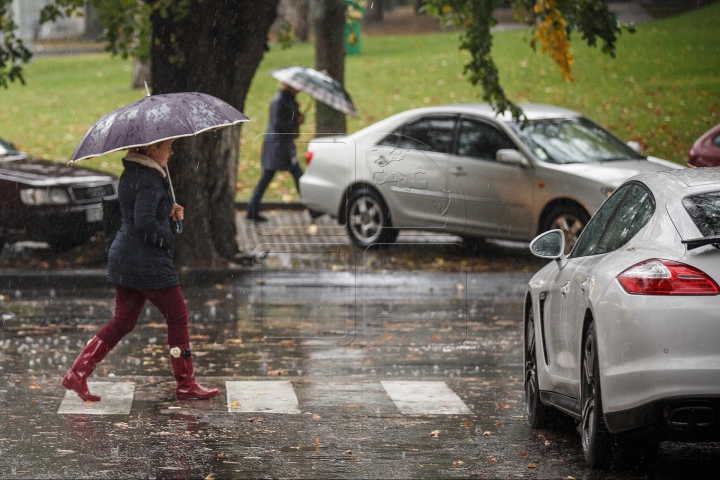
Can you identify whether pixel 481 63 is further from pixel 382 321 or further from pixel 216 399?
pixel 216 399

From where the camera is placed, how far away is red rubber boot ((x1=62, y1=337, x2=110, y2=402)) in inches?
334

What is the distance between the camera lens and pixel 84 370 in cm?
→ 855

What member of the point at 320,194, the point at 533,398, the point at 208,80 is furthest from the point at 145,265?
the point at 320,194

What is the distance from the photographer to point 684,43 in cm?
3509

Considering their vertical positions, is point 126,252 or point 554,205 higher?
point 126,252

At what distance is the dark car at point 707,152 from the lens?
1506cm

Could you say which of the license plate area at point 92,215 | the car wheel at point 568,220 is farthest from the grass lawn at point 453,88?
the car wheel at point 568,220

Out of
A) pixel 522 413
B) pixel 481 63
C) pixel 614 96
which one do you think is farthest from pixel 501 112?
pixel 614 96

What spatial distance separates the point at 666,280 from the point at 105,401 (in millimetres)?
4094

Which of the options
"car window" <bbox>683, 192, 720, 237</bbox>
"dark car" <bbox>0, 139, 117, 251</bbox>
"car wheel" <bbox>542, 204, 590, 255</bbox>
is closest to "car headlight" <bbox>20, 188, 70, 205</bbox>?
"dark car" <bbox>0, 139, 117, 251</bbox>

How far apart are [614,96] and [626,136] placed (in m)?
4.13

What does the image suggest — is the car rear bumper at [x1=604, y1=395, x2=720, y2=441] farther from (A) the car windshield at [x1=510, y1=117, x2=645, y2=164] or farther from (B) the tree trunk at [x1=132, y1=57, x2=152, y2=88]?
(B) the tree trunk at [x1=132, y1=57, x2=152, y2=88]

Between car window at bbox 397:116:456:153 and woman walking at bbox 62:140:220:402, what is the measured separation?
298 inches

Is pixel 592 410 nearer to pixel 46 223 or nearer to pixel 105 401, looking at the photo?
pixel 105 401
